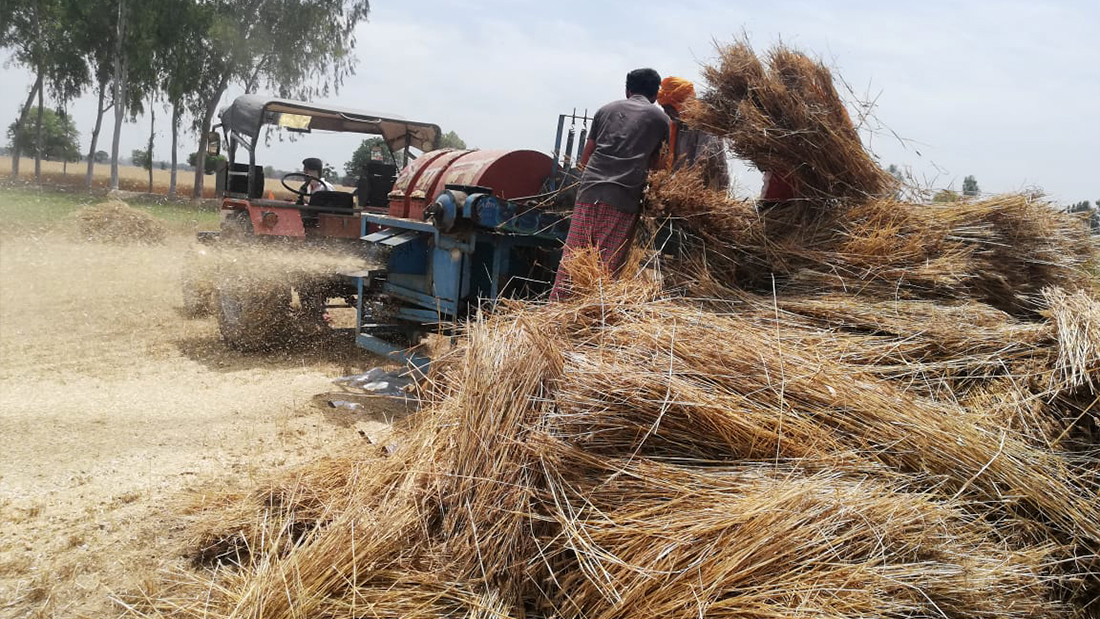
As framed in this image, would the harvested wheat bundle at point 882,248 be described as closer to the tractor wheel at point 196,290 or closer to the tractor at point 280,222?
the tractor at point 280,222

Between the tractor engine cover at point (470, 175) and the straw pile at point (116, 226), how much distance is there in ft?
32.7

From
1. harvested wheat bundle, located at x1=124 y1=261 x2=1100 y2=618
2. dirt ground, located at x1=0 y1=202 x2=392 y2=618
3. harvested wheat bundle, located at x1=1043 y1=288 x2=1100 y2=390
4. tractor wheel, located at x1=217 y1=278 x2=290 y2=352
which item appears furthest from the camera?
tractor wheel, located at x1=217 y1=278 x2=290 y2=352

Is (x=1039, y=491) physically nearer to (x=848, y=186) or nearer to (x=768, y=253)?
(x=768, y=253)

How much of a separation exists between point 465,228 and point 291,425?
1.73 metres

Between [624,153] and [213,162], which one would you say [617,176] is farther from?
[213,162]

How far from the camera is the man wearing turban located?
13.5 feet

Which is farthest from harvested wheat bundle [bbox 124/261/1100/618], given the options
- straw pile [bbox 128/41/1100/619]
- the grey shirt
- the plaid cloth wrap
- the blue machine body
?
the blue machine body

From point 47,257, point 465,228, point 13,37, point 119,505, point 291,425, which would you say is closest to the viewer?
point 119,505

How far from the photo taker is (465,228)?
514 centimetres

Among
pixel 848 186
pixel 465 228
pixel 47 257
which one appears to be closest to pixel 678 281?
pixel 848 186

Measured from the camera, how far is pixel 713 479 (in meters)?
2.36

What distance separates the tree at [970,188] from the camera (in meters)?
3.88

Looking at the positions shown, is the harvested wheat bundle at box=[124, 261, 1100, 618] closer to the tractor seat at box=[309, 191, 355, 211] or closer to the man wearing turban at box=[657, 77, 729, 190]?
the man wearing turban at box=[657, 77, 729, 190]

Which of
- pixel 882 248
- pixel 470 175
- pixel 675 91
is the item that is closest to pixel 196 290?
pixel 470 175
